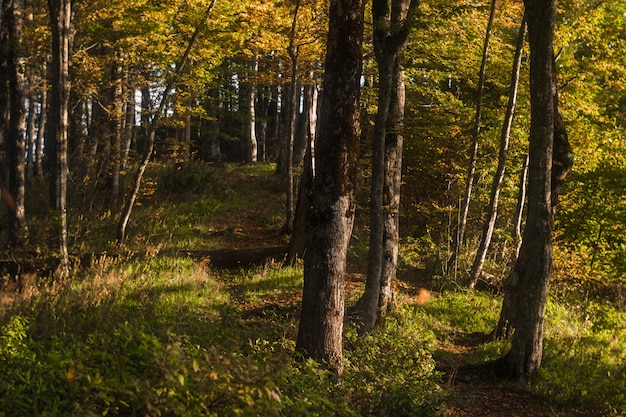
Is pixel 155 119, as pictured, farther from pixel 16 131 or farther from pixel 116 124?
pixel 16 131

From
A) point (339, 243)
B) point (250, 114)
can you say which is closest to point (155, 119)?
point (339, 243)

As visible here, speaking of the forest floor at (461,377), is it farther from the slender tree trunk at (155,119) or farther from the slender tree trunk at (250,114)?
the slender tree trunk at (250,114)

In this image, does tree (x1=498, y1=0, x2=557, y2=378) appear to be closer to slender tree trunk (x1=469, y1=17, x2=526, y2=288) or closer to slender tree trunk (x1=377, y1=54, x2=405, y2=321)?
slender tree trunk (x1=377, y1=54, x2=405, y2=321)

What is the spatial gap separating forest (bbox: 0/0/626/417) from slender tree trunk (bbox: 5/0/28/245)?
0.06m

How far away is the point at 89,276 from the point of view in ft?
33.7

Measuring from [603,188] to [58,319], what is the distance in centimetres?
1445

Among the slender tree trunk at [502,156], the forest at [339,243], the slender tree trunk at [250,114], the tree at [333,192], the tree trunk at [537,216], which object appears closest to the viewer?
the forest at [339,243]

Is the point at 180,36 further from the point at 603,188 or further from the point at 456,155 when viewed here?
the point at 603,188

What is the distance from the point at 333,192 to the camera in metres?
6.48

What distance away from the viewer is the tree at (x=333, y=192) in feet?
21.3

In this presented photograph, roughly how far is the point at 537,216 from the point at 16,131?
511 inches

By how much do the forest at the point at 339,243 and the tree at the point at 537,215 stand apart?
3cm

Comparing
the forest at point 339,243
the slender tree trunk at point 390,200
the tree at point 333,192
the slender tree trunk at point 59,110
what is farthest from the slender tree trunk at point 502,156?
the slender tree trunk at point 59,110

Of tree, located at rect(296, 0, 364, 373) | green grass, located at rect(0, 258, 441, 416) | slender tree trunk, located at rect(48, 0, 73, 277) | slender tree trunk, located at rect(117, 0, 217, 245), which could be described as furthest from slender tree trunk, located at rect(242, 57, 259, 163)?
tree, located at rect(296, 0, 364, 373)
